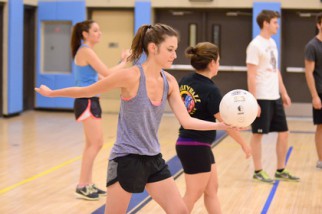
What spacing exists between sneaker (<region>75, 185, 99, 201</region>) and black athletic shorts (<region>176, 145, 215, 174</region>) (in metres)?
1.78

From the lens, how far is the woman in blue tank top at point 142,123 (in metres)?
3.62

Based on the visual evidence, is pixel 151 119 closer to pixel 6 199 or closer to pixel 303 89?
pixel 6 199

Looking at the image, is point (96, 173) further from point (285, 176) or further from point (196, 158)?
point (196, 158)

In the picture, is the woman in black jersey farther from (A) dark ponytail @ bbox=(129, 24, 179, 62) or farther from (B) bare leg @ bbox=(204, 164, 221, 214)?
(A) dark ponytail @ bbox=(129, 24, 179, 62)

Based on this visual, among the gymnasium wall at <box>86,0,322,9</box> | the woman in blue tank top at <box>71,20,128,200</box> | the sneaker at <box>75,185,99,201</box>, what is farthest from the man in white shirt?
the gymnasium wall at <box>86,0,322,9</box>

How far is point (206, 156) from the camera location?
4430 millimetres

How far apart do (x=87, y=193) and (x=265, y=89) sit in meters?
2.27

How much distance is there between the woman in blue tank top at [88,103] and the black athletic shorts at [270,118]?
5.84ft

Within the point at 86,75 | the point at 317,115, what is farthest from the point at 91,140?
the point at 317,115

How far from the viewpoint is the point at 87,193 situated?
6000 mm

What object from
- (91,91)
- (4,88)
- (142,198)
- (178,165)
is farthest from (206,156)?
(4,88)

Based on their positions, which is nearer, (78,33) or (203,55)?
(203,55)

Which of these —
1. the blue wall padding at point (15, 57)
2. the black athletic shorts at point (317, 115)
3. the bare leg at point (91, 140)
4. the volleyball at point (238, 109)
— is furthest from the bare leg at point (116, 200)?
the blue wall padding at point (15, 57)

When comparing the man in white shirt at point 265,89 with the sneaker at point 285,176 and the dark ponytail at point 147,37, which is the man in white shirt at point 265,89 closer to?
the sneaker at point 285,176
